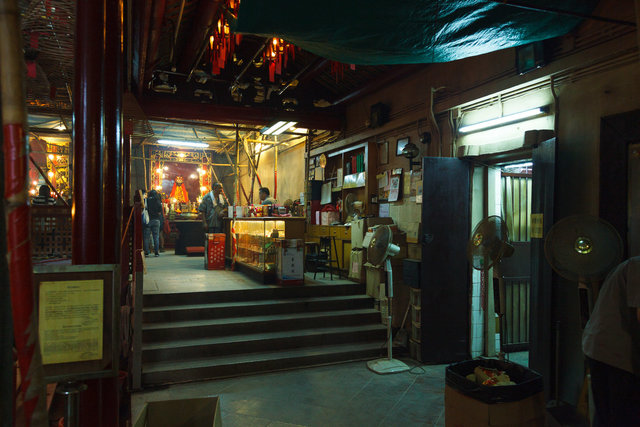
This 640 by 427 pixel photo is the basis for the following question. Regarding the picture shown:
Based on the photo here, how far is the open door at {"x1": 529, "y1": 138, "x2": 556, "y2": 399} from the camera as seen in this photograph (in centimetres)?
418

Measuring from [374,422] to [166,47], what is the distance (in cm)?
634

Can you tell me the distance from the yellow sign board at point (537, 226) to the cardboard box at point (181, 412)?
3634 millimetres

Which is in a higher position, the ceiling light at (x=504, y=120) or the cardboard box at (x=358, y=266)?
the ceiling light at (x=504, y=120)

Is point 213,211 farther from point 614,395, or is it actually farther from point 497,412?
point 614,395

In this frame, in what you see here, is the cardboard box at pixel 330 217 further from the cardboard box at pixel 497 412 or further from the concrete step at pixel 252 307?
the cardboard box at pixel 497 412

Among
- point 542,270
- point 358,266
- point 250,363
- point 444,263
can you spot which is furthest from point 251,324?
point 542,270

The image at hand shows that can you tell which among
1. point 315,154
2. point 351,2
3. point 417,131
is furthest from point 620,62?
point 315,154

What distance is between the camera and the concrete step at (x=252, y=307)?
5.86 meters

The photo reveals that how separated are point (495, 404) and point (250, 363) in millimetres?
3356

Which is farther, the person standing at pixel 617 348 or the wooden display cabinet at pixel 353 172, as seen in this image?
the wooden display cabinet at pixel 353 172

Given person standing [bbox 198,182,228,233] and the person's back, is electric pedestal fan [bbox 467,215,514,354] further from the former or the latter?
the person's back

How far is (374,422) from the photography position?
13.0 ft

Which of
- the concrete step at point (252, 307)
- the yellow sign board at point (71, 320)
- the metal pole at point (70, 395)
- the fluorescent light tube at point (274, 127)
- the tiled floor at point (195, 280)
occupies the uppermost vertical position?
the fluorescent light tube at point (274, 127)

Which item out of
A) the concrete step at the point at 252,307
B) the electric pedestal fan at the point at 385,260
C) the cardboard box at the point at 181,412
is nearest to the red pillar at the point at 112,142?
the cardboard box at the point at 181,412
